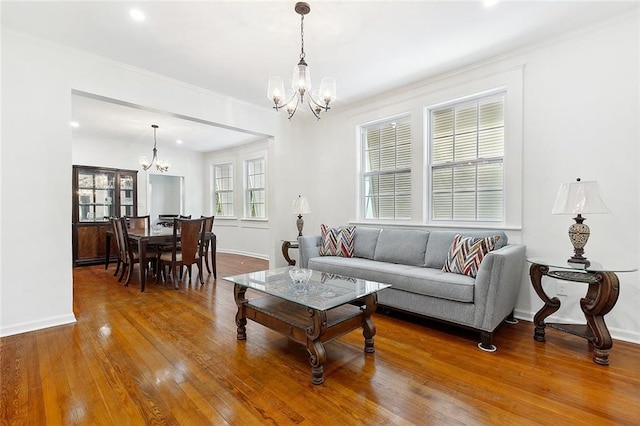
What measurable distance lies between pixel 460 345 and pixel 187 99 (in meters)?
4.01

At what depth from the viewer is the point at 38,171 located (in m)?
2.85

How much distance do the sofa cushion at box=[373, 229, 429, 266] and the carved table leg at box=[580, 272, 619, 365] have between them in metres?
1.46

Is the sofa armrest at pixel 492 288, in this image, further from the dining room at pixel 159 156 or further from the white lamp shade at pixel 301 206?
the dining room at pixel 159 156

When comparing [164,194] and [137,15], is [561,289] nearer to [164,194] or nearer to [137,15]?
[137,15]

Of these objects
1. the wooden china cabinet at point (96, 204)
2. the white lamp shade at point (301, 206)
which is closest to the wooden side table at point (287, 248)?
the white lamp shade at point (301, 206)

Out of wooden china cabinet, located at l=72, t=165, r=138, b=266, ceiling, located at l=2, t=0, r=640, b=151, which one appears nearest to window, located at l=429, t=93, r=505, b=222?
ceiling, located at l=2, t=0, r=640, b=151

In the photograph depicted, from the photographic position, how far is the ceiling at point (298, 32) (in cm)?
244

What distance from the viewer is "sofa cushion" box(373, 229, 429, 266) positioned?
137 inches

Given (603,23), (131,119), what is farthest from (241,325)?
(131,119)

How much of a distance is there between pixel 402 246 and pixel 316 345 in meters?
1.97

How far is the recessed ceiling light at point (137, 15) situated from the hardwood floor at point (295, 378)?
8.80 ft

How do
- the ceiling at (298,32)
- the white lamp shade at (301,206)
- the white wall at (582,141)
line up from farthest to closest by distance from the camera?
the white lamp shade at (301,206), the white wall at (582,141), the ceiling at (298,32)

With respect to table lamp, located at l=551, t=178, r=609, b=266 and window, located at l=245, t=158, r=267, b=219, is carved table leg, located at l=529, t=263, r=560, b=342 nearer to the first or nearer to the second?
table lamp, located at l=551, t=178, r=609, b=266

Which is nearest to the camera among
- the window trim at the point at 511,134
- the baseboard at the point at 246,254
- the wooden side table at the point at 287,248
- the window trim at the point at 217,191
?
the window trim at the point at 511,134
